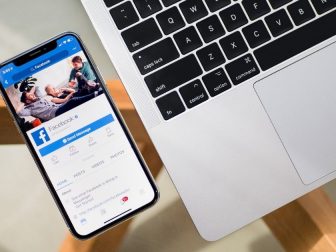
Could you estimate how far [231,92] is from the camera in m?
0.40

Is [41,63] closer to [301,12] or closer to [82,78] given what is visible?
[82,78]

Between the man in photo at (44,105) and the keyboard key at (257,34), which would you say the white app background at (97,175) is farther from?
the keyboard key at (257,34)

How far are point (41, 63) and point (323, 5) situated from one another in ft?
0.87

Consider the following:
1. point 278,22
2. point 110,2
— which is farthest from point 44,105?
point 278,22

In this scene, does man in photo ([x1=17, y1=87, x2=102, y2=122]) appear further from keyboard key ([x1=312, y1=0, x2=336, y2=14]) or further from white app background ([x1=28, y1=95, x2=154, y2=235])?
keyboard key ([x1=312, y1=0, x2=336, y2=14])

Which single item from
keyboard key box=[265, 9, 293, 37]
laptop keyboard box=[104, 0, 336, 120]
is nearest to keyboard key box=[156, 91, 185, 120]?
laptop keyboard box=[104, 0, 336, 120]

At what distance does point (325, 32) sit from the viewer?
15.9 inches

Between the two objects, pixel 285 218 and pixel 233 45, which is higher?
pixel 233 45

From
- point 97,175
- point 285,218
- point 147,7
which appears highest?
point 147,7

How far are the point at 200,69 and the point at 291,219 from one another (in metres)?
0.19

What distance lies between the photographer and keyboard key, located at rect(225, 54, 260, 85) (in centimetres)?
40

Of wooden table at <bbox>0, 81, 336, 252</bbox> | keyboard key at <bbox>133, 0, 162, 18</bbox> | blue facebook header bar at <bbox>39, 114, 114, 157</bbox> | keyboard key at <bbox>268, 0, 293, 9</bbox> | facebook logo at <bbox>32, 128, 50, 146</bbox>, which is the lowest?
wooden table at <bbox>0, 81, 336, 252</bbox>

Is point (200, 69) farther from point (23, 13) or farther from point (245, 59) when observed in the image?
point (23, 13)

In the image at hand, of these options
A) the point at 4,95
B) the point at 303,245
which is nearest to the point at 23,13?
the point at 4,95
